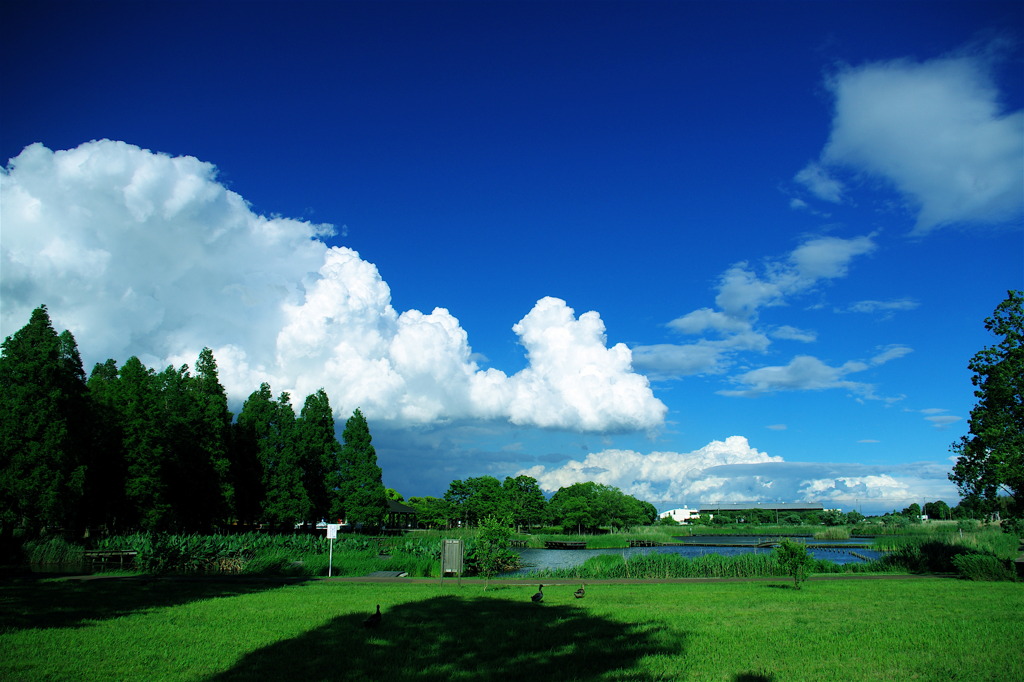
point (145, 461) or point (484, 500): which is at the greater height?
point (145, 461)

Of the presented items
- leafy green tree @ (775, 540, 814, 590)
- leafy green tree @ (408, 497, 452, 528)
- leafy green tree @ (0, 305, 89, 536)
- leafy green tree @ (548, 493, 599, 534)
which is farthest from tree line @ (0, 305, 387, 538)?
leafy green tree @ (548, 493, 599, 534)

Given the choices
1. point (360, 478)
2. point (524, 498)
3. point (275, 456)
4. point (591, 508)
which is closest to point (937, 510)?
point (591, 508)

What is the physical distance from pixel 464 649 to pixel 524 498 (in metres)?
99.0

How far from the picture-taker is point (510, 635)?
14.0 m

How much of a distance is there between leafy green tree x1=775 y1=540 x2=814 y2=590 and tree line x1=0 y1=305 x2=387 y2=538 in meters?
32.7

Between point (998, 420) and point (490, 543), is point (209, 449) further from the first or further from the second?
point (998, 420)

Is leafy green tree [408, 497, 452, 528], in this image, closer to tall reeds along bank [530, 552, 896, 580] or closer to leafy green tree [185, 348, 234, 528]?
leafy green tree [185, 348, 234, 528]

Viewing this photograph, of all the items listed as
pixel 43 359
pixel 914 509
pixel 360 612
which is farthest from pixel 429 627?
pixel 914 509

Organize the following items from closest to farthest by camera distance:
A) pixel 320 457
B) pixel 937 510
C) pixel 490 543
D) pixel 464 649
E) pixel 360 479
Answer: pixel 464 649
pixel 490 543
pixel 320 457
pixel 360 479
pixel 937 510

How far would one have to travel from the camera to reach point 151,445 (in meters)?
39.4

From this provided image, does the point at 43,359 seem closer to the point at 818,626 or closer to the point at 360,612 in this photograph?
the point at 360,612

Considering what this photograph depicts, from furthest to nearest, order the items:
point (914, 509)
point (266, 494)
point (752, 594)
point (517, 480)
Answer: point (914, 509) < point (517, 480) < point (266, 494) < point (752, 594)

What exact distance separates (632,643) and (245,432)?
50915 mm

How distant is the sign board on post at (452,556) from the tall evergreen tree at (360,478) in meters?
43.1
